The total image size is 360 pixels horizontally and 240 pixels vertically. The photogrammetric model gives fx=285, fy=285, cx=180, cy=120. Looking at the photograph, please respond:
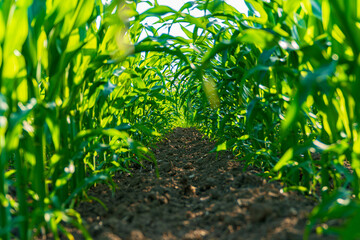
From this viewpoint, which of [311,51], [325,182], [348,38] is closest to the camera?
[311,51]

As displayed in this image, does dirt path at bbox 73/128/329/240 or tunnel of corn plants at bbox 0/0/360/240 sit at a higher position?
tunnel of corn plants at bbox 0/0/360/240

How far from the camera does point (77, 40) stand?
1.25 metres

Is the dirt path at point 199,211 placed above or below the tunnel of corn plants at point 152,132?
below

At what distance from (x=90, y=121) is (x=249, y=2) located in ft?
3.32

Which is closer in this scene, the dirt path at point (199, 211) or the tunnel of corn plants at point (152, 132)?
the tunnel of corn plants at point (152, 132)

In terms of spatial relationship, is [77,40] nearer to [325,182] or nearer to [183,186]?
[183,186]

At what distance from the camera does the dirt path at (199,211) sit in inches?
39.7

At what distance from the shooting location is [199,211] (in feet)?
4.50

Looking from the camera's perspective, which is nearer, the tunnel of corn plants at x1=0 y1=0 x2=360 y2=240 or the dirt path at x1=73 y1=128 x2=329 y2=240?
the tunnel of corn plants at x1=0 y1=0 x2=360 y2=240

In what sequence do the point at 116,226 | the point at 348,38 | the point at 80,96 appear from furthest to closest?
the point at 80,96
the point at 116,226
the point at 348,38

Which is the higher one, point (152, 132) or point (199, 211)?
point (152, 132)

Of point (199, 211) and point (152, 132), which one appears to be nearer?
point (152, 132)

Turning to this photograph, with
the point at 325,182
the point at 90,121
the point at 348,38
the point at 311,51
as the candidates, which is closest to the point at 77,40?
the point at 90,121

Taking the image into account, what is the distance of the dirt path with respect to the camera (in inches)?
39.7
